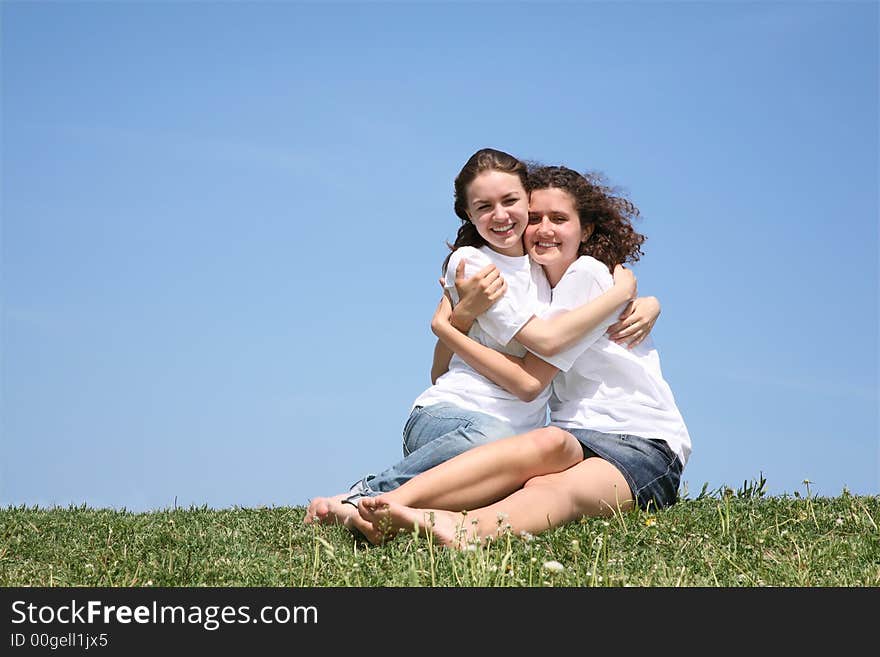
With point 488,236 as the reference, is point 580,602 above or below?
below

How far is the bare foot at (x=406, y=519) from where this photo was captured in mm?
5266

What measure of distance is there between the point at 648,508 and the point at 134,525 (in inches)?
152

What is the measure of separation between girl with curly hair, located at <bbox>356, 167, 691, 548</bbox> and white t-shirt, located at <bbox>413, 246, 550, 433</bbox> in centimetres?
14

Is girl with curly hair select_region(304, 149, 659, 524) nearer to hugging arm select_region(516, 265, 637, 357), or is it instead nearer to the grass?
hugging arm select_region(516, 265, 637, 357)

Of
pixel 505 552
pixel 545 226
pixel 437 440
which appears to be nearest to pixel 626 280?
pixel 545 226

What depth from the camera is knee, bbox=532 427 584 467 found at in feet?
19.9

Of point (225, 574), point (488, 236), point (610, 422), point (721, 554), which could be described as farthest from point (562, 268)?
point (225, 574)

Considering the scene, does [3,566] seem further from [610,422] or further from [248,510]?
[610,422]

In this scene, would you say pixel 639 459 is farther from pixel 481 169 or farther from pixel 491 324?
pixel 481 169

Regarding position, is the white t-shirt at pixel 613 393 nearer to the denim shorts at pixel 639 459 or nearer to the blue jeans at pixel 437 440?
the denim shorts at pixel 639 459

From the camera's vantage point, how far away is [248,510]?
8047 millimetres

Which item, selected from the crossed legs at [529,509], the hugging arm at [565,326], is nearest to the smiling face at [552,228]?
the hugging arm at [565,326]

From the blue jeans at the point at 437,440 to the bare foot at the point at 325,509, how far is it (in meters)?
0.11

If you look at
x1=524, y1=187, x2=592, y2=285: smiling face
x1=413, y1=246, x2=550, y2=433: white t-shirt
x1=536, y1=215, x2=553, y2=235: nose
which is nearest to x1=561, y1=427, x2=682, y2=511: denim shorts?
x1=413, y1=246, x2=550, y2=433: white t-shirt
